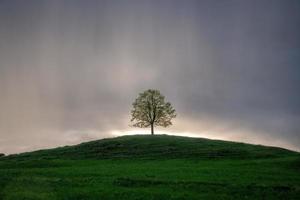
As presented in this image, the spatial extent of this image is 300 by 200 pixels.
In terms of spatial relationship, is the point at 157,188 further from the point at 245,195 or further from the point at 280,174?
the point at 280,174

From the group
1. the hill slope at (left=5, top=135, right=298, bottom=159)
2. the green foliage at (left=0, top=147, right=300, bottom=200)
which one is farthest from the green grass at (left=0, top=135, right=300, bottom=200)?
the hill slope at (left=5, top=135, right=298, bottom=159)

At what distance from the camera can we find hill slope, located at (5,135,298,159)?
71.2 m

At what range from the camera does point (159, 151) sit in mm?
76688

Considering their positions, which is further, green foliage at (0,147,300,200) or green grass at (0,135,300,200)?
green grass at (0,135,300,200)

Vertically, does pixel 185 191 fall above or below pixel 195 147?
below

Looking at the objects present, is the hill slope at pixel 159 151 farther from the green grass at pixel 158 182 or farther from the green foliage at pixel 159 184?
the green foliage at pixel 159 184

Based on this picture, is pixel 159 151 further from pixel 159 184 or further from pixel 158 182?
pixel 159 184

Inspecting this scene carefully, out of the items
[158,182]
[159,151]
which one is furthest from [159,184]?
[159,151]

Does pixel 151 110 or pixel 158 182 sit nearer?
pixel 158 182

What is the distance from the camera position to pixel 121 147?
8406 centimetres

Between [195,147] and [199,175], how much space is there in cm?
3597

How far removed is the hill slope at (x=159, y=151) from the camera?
71188 millimetres

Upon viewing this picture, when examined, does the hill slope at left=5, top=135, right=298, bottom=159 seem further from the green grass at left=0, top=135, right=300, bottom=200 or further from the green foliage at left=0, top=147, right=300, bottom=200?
the green foliage at left=0, top=147, right=300, bottom=200

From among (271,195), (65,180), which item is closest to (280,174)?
(271,195)
